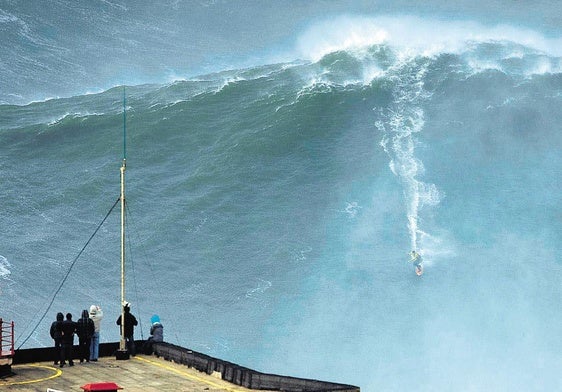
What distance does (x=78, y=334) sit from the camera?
45.1 m

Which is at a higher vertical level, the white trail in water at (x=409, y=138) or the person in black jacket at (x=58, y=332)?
the white trail in water at (x=409, y=138)

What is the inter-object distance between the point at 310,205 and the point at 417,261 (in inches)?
332

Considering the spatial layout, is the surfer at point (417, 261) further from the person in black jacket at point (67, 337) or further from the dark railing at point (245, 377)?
the person in black jacket at point (67, 337)

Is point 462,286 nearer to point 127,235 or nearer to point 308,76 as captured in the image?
point 127,235

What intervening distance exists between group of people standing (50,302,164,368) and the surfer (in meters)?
30.0

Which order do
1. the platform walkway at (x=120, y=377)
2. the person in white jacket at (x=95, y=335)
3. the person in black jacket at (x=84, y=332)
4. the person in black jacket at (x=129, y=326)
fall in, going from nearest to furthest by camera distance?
the platform walkway at (x=120, y=377) → the person in black jacket at (x=84, y=332) → the person in white jacket at (x=95, y=335) → the person in black jacket at (x=129, y=326)

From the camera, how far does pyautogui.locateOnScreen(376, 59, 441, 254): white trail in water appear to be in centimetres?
8169

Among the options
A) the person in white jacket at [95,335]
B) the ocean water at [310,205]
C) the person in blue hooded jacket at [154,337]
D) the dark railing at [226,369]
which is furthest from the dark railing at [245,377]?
the ocean water at [310,205]

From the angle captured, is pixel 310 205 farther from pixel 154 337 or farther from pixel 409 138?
pixel 154 337

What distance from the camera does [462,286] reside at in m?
75.3

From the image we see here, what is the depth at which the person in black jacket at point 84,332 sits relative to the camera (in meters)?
45.0

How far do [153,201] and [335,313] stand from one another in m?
14.2

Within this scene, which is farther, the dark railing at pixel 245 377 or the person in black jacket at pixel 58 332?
the person in black jacket at pixel 58 332

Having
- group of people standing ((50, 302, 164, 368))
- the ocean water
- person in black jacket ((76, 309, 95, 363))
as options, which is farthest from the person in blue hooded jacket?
the ocean water
